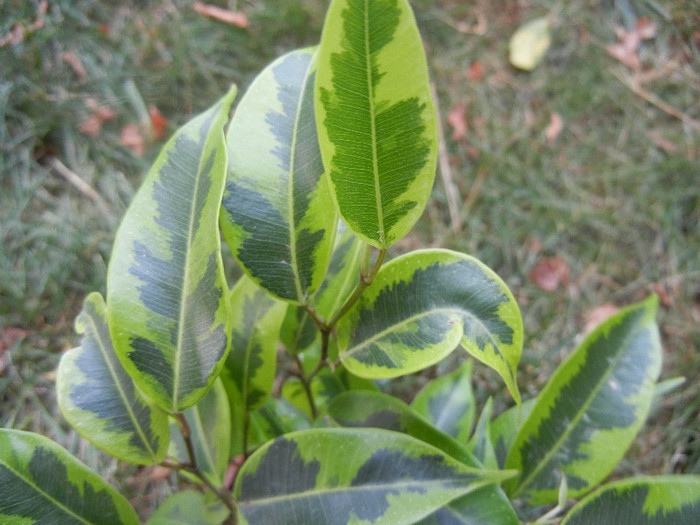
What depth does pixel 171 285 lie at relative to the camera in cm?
51

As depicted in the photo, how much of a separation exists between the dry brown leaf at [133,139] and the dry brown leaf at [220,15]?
0.45 m

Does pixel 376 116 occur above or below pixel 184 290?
above

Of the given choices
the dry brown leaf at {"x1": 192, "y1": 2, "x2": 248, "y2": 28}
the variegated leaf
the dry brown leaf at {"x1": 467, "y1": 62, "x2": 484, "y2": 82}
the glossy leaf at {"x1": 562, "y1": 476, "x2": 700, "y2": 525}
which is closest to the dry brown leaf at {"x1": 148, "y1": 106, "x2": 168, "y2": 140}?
the dry brown leaf at {"x1": 192, "y1": 2, "x2": 248, "y2": 28}

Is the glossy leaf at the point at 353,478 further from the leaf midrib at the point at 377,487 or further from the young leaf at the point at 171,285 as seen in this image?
the young leaf at the point at 171,285

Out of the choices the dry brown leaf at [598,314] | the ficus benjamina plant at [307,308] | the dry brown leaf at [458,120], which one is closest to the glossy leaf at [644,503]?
the ficus benjamina plant at [307,308]

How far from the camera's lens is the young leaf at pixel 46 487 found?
50 cm

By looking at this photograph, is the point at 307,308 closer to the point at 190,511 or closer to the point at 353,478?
the point at 353,478

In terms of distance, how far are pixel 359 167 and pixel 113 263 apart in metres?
0.25

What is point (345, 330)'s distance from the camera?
1.96 feet

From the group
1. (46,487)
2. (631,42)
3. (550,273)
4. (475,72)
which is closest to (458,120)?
(475,72)

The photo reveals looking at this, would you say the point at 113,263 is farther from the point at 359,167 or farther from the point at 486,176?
the point at 486,176

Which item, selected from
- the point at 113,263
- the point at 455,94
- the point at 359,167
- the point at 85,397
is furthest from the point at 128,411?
the point at 455,94

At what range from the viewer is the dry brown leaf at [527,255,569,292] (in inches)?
60.9

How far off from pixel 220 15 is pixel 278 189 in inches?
56.9
